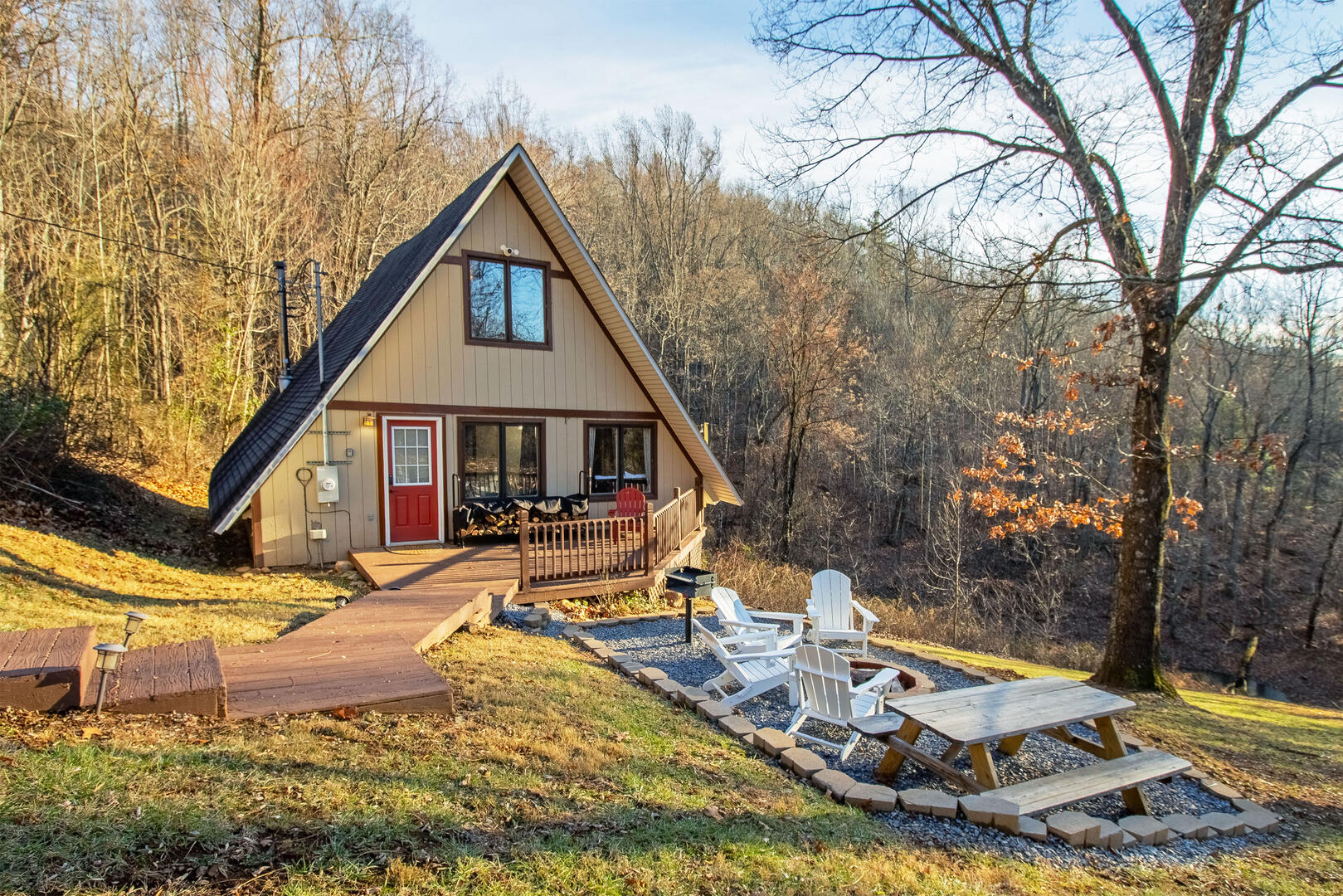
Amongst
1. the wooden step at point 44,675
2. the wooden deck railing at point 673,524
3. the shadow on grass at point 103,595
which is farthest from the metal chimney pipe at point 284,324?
the wooden step at point 44,675

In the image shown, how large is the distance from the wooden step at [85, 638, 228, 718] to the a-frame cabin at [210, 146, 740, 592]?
189 inches

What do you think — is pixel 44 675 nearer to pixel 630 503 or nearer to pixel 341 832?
pixel 341 832

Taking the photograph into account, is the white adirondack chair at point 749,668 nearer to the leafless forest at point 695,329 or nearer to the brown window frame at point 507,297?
the leafless forest at point 695,329

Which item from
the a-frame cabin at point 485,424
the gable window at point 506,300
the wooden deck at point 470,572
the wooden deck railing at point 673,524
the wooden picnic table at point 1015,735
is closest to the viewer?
the wooden picnic table at point 1015,735

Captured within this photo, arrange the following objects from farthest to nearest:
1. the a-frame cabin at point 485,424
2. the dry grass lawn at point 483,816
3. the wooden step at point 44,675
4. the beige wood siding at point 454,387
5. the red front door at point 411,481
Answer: the red front door at point 411,481, the beige wood siding at point 454,387, the a-frame cabin at point 485,424, the wooden step at point 44,675, the dry grass lawn at point 483,816

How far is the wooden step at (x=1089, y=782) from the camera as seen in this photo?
4.50m

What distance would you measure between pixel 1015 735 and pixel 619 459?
31.0ft

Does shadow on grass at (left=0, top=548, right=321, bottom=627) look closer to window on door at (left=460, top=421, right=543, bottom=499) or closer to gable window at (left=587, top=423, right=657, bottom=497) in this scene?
window on door at (left=460, top=421, right=543, bottom=499)

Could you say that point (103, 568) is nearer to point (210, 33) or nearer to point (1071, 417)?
point (1071, 417)

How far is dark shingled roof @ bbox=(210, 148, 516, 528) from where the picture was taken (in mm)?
10445

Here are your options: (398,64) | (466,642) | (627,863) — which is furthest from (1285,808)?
(398,64)

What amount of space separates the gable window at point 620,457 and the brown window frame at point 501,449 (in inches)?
36.7

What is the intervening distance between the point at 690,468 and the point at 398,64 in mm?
19228

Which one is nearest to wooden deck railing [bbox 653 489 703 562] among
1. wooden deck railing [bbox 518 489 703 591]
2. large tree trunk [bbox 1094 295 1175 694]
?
wooden deck railing [bbox 518 489 703 591]
